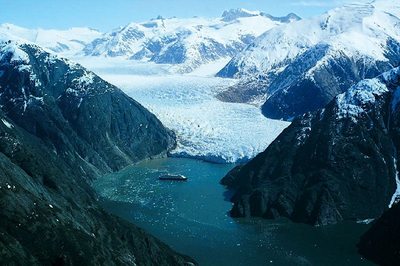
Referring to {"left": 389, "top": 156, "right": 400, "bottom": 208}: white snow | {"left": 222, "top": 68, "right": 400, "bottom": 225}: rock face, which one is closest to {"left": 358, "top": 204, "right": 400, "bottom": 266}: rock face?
{"left": 222, "top": 68, "right": 400, "bottom": 225}: rock face

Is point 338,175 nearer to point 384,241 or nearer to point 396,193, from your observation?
point 396,193

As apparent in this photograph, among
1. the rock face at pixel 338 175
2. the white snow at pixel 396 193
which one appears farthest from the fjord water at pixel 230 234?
the white snow at pixel 396 193

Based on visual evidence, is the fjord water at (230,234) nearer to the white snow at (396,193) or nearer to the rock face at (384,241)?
the rock face at (384,241)

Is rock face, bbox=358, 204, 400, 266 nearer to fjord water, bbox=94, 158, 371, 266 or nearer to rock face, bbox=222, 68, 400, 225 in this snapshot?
fjord water, bbox=94, 158, 371, 266

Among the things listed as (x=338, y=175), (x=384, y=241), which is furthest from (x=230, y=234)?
(x=338, y=175)

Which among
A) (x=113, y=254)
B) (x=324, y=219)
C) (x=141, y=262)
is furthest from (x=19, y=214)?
(x=324, y=219)

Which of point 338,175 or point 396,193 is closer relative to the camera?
point 396,193
